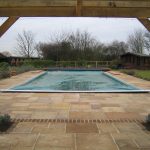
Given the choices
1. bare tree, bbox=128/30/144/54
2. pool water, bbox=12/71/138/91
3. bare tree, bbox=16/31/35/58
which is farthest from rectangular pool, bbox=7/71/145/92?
bare tree, bbox=128/30/144/54

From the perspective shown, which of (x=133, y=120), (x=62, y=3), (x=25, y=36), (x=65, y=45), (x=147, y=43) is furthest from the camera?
(x=25, y=36)

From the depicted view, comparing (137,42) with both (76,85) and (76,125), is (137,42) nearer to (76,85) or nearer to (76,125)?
(76,85)

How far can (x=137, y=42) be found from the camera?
4447cm

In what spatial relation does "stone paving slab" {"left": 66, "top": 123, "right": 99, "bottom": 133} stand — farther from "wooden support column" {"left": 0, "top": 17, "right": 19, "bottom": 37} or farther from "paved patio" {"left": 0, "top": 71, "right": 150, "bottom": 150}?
"wooden support column" {"left": 0, "top": 17, "right": 19, "bottom": 37}

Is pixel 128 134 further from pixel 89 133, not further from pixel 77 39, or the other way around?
pixel 77 39

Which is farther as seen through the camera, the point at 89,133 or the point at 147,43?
the point at 147,43

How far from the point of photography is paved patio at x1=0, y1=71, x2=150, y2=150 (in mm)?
4020

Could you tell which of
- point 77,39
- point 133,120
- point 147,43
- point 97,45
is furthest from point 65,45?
point 133,120

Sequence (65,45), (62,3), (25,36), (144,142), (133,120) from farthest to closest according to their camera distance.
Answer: (25,36) < (65,45) < (133,120) < (144,142) < (62,3)

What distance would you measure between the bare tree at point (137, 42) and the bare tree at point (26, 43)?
49.5ft

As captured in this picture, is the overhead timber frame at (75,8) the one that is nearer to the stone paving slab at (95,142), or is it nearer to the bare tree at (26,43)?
the stone paving slab at (95,142)

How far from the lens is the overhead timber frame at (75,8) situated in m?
3.49

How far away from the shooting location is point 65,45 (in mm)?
36062

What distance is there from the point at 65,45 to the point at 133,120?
3109cm
